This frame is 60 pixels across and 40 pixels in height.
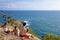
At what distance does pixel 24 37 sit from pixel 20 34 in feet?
1.40

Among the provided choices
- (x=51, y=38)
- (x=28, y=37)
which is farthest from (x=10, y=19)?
(x=28, y=37)

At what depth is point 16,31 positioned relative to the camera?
10.4m

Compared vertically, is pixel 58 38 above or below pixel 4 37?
below

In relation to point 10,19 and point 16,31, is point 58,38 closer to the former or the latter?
point 10,19

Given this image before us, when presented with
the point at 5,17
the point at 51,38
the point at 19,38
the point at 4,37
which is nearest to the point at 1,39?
the point at 4,37

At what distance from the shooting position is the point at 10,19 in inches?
590

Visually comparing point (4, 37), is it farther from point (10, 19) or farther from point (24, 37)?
point (10, 19)

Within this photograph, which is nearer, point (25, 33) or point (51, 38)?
point (25, 33)

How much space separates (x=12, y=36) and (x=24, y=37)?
1.99ft

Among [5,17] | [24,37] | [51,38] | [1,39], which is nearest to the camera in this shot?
[1,39]

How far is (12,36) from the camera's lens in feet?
32.5

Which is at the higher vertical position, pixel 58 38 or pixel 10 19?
pixel 10 19

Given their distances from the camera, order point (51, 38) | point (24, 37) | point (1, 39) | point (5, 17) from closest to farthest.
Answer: point (1, 39) → point (24, 37) → point (5, 17) → point (51, 38)

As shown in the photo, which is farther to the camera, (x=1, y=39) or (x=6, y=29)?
(x=6, y=29)
